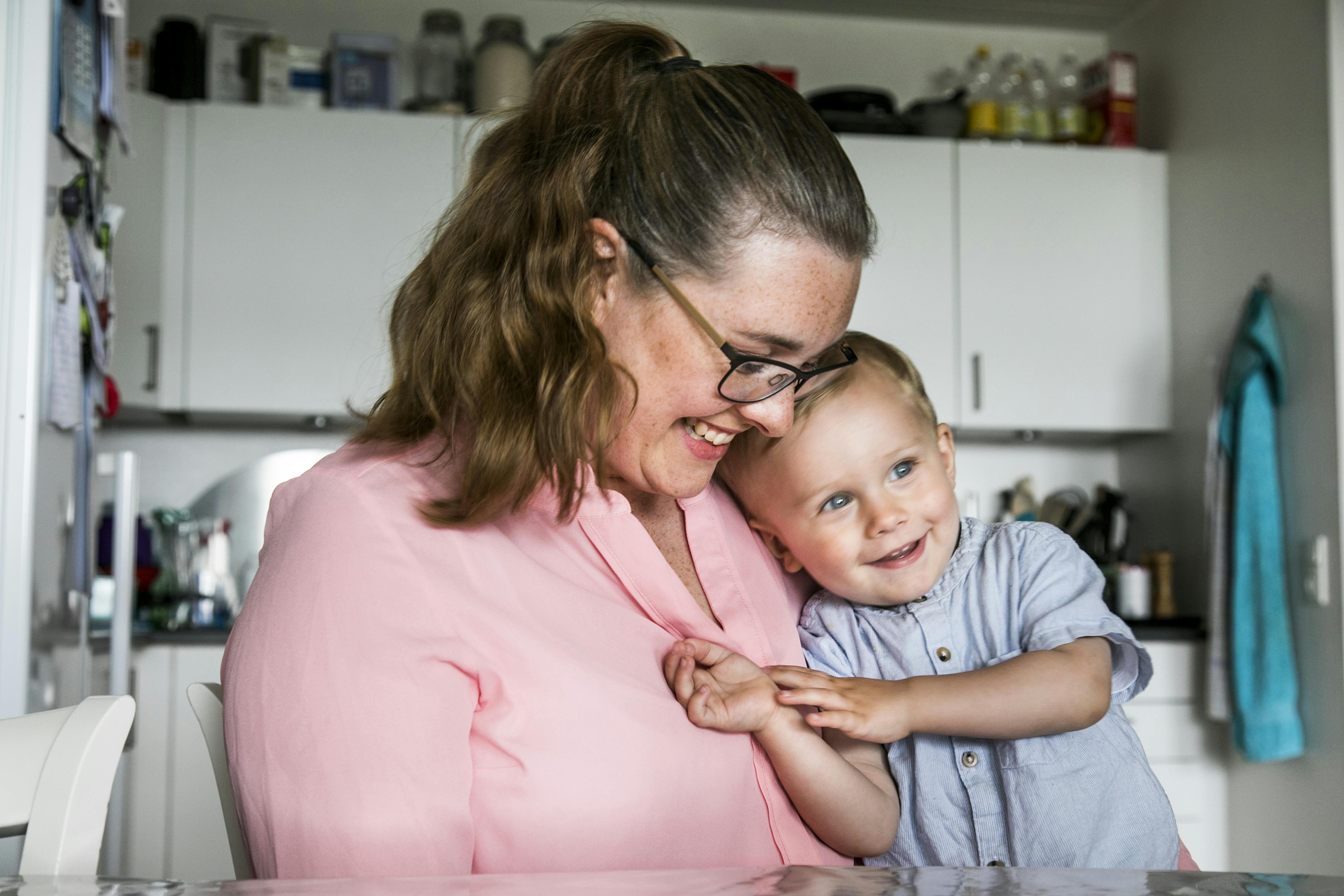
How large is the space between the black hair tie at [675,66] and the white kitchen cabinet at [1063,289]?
2.32 m

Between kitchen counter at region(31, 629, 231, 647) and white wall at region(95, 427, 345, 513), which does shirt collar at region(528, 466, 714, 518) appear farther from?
white wall at region(95, 427, 345, 513)

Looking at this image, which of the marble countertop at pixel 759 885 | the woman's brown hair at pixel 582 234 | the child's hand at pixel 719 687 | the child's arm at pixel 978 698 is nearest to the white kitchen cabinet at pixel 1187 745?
the child's arm at pixel 978 698

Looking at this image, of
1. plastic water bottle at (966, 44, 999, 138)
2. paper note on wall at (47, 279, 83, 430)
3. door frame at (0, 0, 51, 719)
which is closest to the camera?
door frame at (0, 0, 51, 719)

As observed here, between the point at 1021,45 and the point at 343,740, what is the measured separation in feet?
11.6

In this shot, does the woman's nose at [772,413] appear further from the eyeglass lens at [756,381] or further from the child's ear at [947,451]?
the child's ear at [947,451]

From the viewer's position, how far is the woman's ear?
3.02ft

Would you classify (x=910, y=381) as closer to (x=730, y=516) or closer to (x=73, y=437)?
(x=730, y=516)

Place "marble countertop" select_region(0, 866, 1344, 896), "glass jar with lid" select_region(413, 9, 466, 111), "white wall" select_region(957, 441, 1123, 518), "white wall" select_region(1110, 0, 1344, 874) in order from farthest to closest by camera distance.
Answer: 1. "white wall" select_region(957, 441, 1123, 518)
2. "glass jar with lid" select_region(413, 9, 466, 111)
3. "white wall" select_region(1110, 0, 1344, 874)
4. "marble countertop" select_region(0, 866, 1344, 896)

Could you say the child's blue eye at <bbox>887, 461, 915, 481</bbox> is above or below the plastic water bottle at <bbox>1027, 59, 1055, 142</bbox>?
below

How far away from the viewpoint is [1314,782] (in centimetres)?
255

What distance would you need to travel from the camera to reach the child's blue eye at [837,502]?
1148 mm

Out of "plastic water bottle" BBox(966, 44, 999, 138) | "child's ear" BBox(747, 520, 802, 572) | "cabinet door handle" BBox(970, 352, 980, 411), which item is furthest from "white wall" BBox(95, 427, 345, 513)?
"child's ear" BBox(747, 520, 802, 572)

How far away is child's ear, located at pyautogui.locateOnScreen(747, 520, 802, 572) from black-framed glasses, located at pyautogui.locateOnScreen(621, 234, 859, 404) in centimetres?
23

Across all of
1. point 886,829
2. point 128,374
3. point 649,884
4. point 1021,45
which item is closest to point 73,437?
point 128,374
